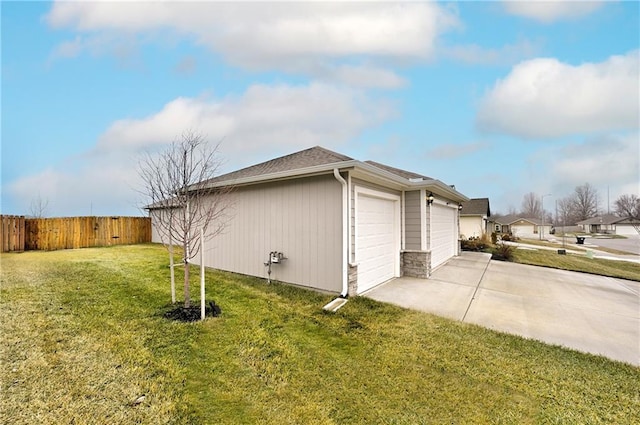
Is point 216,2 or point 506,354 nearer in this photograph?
point 506,354

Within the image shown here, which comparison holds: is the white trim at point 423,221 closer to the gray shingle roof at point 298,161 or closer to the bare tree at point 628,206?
the gray shingle roof at point 298,161

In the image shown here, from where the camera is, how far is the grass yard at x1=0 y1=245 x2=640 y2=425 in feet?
8.11

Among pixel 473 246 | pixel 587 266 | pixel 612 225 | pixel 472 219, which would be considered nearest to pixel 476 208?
pixel 472 219

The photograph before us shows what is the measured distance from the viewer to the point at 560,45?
29.0 ft

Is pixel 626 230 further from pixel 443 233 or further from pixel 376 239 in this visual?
pixel 376 239

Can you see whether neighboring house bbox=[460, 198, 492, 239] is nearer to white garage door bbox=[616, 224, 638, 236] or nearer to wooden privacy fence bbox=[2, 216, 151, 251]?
wooden privacy fence bbox=[2, 216, 151, 251]

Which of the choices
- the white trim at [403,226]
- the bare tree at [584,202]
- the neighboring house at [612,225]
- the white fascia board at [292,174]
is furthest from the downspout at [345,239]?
the bare tree at [584,202]

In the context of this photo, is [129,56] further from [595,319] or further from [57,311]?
[595,319]

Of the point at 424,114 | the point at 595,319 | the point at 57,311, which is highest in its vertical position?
the point at 424,114

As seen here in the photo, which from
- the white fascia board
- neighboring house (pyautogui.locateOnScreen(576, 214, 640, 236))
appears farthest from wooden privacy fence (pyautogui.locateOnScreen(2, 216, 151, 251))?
neighboring house (pyautogui.locateOnScreen(576, 214, 640, 236))

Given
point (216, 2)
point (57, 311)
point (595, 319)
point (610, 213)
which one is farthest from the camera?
point (610, 213)

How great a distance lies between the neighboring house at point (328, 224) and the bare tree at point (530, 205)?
84107mm

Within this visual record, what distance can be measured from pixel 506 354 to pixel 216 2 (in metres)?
9.49

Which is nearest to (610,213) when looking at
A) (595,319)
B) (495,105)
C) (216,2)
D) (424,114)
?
(495,105)
